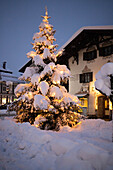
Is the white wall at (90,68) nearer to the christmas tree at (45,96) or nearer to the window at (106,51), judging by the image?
the window at (106,51)

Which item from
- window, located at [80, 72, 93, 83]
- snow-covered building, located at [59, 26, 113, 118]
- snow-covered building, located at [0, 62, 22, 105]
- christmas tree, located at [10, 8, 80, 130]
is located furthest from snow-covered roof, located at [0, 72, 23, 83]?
christmas tree, located at [10, 8, 80, 130]

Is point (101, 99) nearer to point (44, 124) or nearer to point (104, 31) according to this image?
point (104, 31)

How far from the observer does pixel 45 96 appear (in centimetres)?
885

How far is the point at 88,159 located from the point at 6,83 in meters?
38.2

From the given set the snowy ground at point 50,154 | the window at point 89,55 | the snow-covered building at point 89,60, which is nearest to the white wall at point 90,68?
the snow-covered building at point 89,60

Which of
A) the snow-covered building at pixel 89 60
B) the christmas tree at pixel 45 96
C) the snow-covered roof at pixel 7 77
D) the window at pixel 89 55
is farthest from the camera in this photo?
the snow-covered roof at pixel 7 77

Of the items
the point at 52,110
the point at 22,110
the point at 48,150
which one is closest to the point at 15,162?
the point at 48,150

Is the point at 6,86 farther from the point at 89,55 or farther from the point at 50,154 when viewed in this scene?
the point at 50,154

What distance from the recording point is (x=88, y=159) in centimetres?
338

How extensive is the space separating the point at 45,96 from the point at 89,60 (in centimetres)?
957

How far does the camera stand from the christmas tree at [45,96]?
329 inches

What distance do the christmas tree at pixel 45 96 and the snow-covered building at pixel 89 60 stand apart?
6.80m

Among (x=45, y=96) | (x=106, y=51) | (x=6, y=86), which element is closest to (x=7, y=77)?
(x=6, y=86)

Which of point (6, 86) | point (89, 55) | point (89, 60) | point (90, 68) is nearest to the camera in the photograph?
point (90, 68)
